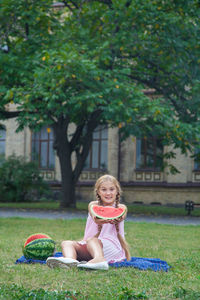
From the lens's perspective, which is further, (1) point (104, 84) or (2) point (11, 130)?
(2) point (11, 130)

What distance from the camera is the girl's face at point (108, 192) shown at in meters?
6.68

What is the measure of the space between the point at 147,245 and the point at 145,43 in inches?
425

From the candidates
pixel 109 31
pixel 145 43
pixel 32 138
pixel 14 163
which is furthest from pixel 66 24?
pixel 32 138

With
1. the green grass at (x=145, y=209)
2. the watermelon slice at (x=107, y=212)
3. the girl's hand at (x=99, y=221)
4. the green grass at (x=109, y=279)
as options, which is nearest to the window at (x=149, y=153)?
the green grass at (x=145, y=209)

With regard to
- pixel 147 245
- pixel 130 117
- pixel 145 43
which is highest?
pixel 145 43

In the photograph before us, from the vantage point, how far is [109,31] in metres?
19.1

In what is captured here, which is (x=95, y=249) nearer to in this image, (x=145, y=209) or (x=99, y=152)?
(x=145, y=209)

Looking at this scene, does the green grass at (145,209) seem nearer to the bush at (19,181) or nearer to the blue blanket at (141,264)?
the bush at (19,181)

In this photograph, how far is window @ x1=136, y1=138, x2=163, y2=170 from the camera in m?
29.6

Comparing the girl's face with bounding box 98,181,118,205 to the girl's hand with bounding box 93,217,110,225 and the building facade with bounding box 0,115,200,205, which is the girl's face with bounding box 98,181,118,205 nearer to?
the girl's hand with bounding box 93,217,110,225

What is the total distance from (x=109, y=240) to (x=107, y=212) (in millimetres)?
427

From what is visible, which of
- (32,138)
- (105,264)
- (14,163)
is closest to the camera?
(105,264)

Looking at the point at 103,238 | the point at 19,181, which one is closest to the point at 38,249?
the point at 103,238

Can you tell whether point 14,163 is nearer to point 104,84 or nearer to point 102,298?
point 104,84
